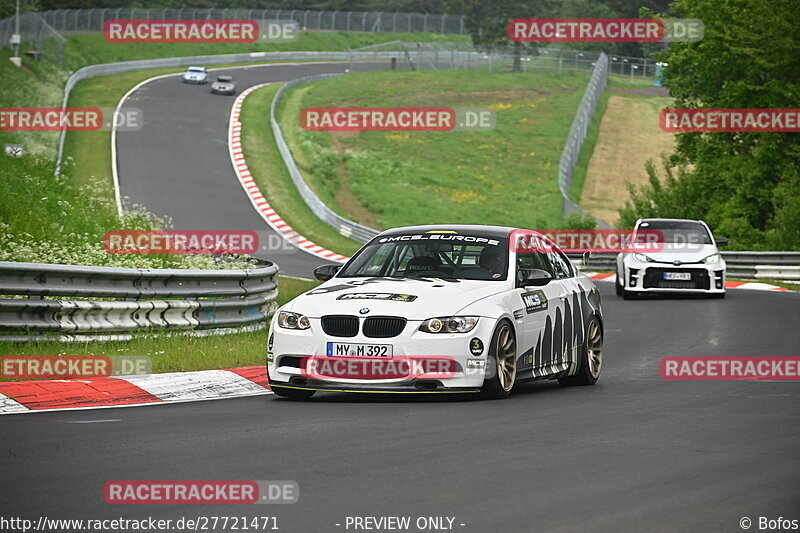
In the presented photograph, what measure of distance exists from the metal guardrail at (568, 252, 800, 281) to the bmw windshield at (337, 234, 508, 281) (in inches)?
845

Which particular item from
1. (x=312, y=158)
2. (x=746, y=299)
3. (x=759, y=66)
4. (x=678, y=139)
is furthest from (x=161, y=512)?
(x=312, y=158)

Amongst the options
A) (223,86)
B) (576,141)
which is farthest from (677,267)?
(223,86)

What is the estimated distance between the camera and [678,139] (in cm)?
4853

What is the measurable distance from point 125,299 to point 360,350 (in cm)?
385

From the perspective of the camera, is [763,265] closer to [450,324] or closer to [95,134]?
[450,324]

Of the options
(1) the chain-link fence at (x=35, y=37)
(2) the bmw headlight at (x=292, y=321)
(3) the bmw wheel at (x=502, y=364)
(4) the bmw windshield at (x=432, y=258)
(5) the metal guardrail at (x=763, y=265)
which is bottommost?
(5) the metal guardrail at (x=763, y=265)

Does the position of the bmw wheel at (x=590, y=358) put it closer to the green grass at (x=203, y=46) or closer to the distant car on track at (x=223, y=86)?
the distant car on track at (x=223, y=86)

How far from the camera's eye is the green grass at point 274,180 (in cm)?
4425

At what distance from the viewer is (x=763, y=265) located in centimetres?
3391

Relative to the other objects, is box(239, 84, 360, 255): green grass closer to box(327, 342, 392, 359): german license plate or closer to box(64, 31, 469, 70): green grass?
box(64, 31, 469, 70): green grass

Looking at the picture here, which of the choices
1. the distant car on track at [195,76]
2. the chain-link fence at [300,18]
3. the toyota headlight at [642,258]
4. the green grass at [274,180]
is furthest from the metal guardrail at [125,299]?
the chain-link fence at [300,18]

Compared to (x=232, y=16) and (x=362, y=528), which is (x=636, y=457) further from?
(x=232, y=16)

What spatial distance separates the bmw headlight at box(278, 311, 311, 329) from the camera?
10664 millimetres

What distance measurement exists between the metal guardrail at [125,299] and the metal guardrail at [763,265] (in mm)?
19031
